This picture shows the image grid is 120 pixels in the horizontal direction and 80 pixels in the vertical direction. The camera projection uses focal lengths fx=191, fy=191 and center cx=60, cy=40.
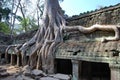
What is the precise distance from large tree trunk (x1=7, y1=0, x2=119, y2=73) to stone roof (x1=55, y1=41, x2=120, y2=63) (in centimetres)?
59

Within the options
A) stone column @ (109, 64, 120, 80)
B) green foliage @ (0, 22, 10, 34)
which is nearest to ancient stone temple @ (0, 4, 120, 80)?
stone column @ (109, 64, 120, 80)

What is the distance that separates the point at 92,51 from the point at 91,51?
0.15 ft

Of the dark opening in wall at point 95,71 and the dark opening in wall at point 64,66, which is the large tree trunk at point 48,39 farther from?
the dark opening in wall at point 95,71

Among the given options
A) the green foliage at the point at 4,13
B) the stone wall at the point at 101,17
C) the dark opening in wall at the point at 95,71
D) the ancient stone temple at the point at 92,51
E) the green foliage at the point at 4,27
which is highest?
the green foliage at the point at 4,13

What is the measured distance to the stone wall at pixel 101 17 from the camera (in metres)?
7.36

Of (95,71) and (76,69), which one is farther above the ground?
(76,69)

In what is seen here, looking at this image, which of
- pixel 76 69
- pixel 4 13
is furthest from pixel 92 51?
pixel 4 13

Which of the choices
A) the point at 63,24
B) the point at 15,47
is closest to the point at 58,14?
the point at 63,24

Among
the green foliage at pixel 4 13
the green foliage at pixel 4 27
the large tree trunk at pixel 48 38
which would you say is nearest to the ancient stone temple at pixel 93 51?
the large tree trunk at pixel 48 38

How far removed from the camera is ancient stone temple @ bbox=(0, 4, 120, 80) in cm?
593

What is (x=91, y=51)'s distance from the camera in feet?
21.3

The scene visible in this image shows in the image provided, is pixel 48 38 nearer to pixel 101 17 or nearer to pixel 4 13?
pixel 101 17

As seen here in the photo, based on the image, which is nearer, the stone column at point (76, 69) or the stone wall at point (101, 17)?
the stone column at point (76, 69)

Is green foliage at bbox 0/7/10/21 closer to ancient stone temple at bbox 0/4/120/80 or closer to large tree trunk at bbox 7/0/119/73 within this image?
large tree trunk at bbox 7/0/119/73
